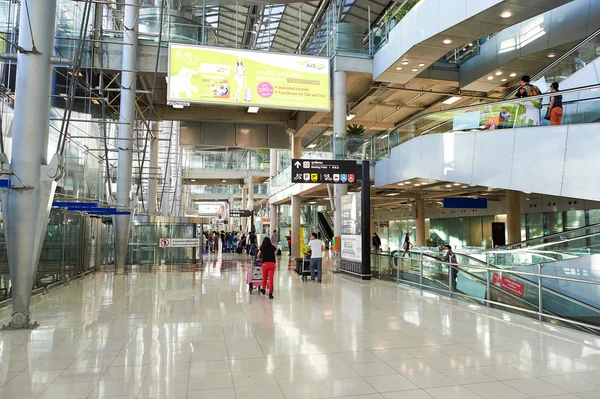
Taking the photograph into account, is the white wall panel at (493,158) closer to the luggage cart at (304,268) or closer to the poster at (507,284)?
the poster at (507,284)

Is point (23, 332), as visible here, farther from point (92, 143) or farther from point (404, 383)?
point (92, 143)

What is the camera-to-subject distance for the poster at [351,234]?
13438mm

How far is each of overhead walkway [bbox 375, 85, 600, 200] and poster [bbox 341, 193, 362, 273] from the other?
78.2 inches

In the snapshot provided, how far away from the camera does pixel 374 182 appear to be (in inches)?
651

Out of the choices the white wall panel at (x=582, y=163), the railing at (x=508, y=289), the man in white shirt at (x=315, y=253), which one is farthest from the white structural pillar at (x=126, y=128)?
the white wall panel at (x=582, y=163)

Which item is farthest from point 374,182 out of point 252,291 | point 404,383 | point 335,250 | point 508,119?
point 404,383

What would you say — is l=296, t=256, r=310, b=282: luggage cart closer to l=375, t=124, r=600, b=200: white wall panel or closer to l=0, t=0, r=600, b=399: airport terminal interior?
l=0, t=0, r=600, b=399: airport terminal interior

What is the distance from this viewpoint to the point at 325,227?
38188 millimetres

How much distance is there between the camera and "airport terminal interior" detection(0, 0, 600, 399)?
4.73 metres

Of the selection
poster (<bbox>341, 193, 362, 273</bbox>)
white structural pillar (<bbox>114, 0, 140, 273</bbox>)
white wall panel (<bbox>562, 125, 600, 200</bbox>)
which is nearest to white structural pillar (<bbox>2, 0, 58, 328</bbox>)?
white structural pillar (<bbox>114, 0, 140, 273</bbox>)

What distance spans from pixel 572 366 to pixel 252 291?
7.36m

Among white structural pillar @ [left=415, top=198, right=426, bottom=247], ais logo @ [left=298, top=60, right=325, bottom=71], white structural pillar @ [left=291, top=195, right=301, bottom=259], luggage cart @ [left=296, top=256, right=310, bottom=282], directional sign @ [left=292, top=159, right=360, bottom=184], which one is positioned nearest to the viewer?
luggage cart @ [left=296, top=256, right=310, bottom=282]

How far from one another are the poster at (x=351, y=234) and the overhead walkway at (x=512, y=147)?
199 cm

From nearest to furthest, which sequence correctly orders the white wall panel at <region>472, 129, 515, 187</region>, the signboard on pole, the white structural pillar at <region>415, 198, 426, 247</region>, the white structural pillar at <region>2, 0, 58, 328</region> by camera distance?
the white structural pillar at <region>2, 0, 58, 328</region> < the white wall panel at <region>472, 129, 515, 187</region> < the signboard on pole < the white structural pillar at <region>415, 198, 426, 247</region>
